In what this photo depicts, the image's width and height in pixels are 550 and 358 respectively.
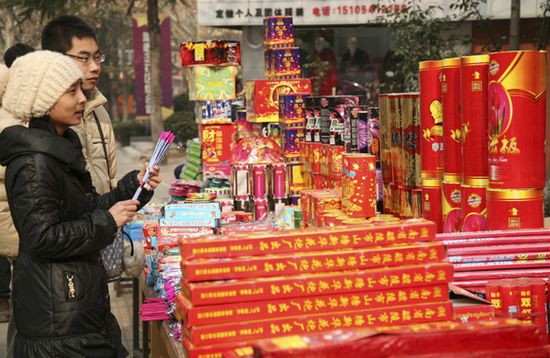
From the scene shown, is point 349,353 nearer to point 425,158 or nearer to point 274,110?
point 425,158

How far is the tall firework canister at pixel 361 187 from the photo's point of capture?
4.33m

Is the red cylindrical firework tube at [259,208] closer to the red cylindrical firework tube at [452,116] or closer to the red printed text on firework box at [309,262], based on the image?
the red cylindrical firework tube at [452,116]

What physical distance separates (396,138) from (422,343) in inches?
93.9

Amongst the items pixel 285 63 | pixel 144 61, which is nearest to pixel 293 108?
pixel 285 63

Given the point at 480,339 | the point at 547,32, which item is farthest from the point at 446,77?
the point at 547,32

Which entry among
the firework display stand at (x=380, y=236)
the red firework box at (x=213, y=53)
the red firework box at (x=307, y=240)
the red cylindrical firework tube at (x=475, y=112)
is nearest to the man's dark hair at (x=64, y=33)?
the firework display stand at (x=380, y=236)

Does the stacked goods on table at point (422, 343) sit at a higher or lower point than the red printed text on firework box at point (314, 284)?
lower

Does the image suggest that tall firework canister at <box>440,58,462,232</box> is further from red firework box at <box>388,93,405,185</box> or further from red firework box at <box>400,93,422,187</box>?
red firework box at <box>388,93,405,185</box>

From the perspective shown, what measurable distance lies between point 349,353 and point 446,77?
7.26 feet

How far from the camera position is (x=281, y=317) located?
9.23 feet

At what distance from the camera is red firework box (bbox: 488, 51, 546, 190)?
3797mm

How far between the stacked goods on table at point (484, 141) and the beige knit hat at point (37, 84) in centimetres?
172

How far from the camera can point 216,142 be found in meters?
9.07

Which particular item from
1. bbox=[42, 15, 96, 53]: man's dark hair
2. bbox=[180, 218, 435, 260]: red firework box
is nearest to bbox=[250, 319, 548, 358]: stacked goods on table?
bbox=[180, 218, 435, 260]: red firework box
